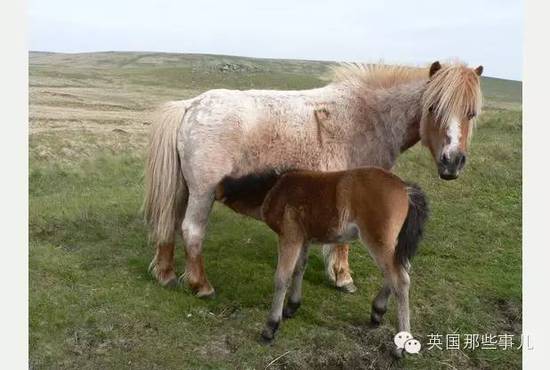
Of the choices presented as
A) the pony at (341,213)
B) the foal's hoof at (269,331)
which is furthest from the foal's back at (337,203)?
the foal's hoof at (269,331)

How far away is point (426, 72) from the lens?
5.76m

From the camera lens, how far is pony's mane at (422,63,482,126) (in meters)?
4.94

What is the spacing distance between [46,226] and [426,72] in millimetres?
6130

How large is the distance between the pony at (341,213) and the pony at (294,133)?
Answer: 35cm

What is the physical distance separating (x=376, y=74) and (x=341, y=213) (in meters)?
2.25

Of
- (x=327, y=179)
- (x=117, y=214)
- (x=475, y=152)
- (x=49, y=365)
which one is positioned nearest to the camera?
(x=49, y=365)

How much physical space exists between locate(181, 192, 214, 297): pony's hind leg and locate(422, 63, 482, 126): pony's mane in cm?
264

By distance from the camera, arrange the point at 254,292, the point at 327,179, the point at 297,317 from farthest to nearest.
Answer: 1. the point at 254,292
2. the point at 297,317
3. the point at 327,179

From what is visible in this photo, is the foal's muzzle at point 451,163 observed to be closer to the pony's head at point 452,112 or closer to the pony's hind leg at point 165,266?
the pony's head at point 452,112

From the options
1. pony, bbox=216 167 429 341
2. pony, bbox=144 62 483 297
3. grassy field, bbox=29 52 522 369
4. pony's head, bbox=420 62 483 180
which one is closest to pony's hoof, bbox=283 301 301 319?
grassy field, bbox=29 52 522 369

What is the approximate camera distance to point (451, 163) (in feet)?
16.0

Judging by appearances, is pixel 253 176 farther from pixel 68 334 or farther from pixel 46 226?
pixel 46 226

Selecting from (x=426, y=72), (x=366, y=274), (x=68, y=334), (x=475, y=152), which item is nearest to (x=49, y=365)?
(x=68, y=334)

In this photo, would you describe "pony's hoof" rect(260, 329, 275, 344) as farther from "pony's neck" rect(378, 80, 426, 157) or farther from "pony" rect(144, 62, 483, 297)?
"pony's neck" rect(378, 80, 426, 157)
